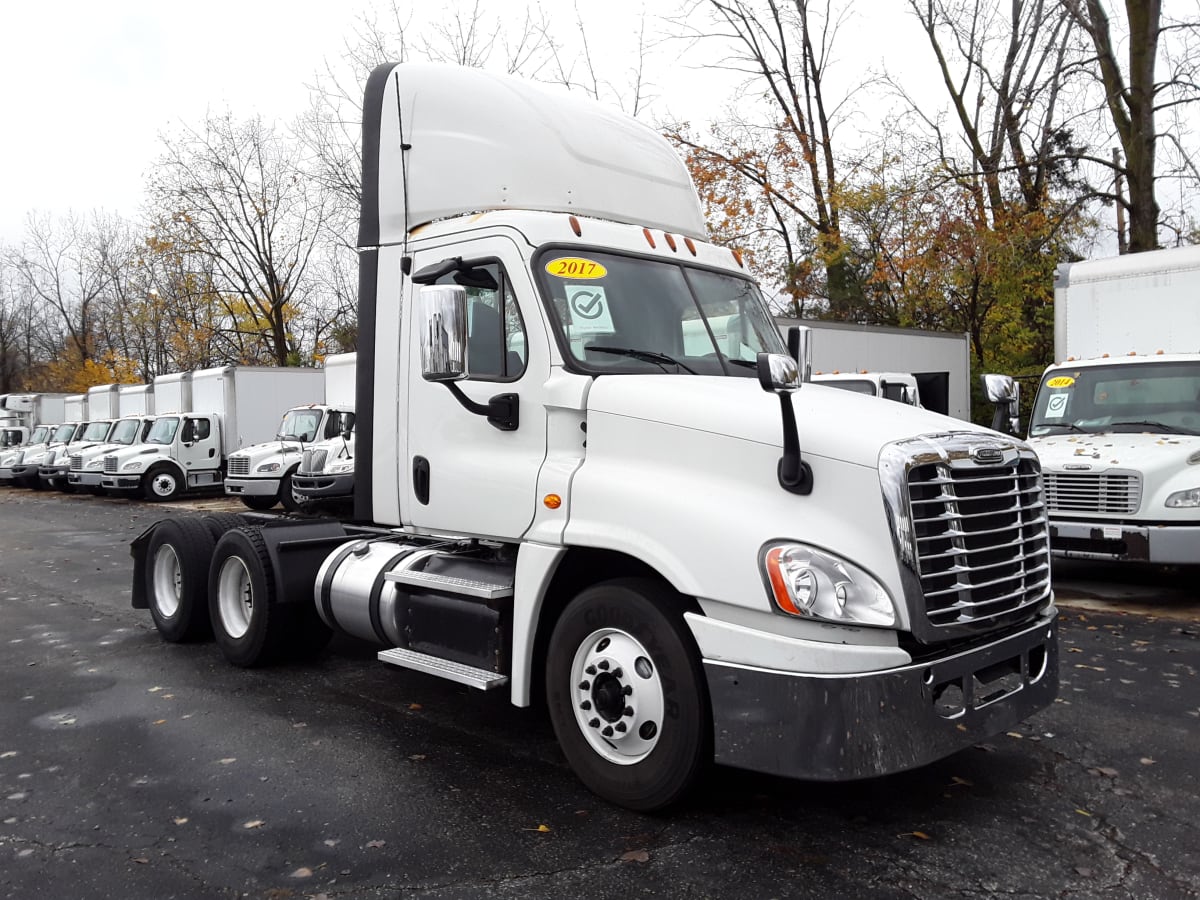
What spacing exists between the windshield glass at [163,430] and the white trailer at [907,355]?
17252 mm

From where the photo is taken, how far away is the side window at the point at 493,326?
4793 mm

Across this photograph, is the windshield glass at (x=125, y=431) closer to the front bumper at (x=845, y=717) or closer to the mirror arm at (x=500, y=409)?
the mirror arm at (x=500, y=409)

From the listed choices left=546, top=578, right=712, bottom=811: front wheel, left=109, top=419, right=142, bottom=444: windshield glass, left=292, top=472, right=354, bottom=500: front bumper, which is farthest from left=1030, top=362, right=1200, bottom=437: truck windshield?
left=109, top=419, right=142, bottom=444: windshield glass

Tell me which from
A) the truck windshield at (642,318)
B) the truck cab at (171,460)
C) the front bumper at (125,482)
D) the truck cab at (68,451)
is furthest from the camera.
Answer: the truck cab at (68,451)

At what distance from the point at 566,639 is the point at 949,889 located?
1824 mm

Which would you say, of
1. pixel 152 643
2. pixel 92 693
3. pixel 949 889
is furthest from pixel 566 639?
pixel 152 643

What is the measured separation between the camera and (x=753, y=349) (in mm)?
5168

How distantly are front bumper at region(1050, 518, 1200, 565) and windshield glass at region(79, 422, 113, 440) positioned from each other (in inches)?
1108

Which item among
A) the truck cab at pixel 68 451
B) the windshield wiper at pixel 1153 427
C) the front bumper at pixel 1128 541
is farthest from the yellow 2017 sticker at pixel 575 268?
the truck cab at pixel 68 451

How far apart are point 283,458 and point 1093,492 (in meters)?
16.5

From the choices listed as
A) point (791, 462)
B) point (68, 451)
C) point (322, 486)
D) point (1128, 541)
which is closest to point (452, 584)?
point (791, 462)

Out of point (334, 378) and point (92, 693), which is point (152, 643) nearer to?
point (92, 693)

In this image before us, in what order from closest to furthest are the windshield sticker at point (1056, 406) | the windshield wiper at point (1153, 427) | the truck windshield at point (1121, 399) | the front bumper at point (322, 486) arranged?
the windshield wiper at point (1153, 427) < the truck windshield at point (1121, 399) < the windshield sticker at point (1056, 406) < the front bumper at point (322, 486)

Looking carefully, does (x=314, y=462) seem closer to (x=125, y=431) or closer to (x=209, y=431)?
(x=209, y=431)
